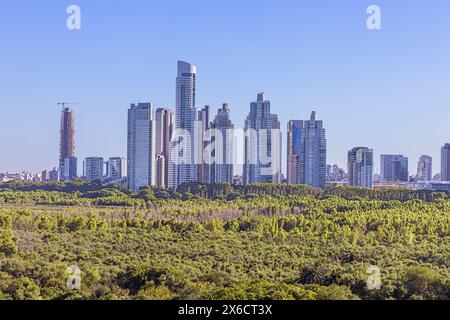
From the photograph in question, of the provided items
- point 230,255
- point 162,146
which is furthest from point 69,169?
point 230,255

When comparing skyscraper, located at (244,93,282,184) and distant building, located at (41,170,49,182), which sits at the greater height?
skyscraper, located at (244,93,282,184)

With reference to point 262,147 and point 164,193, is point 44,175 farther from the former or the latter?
point 262,147

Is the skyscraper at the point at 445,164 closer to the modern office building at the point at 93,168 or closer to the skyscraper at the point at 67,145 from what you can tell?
the skyscraper at the point at 67,145

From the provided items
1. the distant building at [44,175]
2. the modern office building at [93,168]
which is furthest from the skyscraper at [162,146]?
the distant building at [44,175]

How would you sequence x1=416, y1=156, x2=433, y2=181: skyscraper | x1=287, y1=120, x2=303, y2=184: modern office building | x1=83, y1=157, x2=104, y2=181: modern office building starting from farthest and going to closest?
x1=83, y1=157, x2=104, y2=181: modern office building → x1=416, y1=156, x2=433, y2=181: skyscraper → x1=287, y1=120, x2=303, y2=184: modern office building

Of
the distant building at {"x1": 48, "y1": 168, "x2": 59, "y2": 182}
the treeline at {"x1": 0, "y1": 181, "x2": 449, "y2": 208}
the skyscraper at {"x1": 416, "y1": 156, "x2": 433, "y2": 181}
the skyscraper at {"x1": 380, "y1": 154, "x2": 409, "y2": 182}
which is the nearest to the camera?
the treeline at {"x1": 0, "y1": 181, "x2": 449, "y2": 208}

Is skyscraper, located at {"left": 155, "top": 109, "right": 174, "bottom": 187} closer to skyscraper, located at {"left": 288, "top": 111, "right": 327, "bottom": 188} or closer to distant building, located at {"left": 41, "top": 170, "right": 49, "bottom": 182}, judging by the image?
skyscraper, located at {"left": 288, "top": 111, "right": 327, "bottom": 188}

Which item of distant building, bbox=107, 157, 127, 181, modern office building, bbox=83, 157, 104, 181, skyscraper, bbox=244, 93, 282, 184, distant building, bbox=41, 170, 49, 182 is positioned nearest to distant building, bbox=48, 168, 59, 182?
distant building, bbox=41, 170, 49, 182
